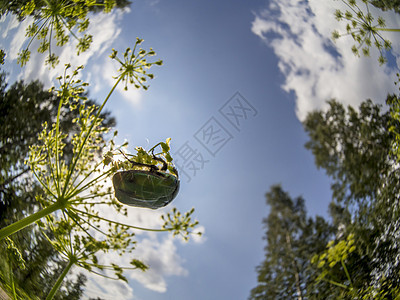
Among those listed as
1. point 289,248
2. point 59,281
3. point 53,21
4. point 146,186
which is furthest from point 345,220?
point 53,21

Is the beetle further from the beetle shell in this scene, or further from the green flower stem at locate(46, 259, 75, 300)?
the green flower stem at locate(46, 259, 75, 300)

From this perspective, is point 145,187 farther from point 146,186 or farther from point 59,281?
point 59,281

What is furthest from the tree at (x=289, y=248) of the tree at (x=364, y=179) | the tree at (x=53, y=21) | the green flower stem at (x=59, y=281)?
the tree at (x=53, y=21)

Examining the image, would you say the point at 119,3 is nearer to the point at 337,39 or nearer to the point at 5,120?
the point at 5,120

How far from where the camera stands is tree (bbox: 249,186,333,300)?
1978 mm

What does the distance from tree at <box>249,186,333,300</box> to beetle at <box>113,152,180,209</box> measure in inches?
32.3

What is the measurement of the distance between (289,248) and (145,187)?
56.5 inches

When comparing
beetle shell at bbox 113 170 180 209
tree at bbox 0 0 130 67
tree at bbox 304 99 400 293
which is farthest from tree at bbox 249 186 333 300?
tree at bbox 0 0 130 67

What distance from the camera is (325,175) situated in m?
2.04

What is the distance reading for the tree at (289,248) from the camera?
6.49 feet

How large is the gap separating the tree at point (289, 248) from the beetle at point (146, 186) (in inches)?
32.3

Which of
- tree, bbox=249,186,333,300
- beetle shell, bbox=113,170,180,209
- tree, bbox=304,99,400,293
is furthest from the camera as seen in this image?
tree, bbox=249,186,333,300

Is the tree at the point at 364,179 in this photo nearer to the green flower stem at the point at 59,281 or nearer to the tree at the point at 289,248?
the tree at the point at 289,248

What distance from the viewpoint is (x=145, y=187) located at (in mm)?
1446
